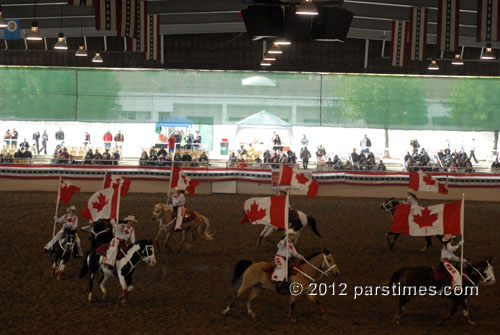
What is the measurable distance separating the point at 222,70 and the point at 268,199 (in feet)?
73.3

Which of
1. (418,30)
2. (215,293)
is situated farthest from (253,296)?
(418,30)

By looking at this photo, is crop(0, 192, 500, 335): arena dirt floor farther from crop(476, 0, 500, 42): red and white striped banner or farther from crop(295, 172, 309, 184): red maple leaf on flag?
crop(476, 0, 500, 42): red and white striped banner

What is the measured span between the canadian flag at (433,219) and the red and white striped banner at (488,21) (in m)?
8.85

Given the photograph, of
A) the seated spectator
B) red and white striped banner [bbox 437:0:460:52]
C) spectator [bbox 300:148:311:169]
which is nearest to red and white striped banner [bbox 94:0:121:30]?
red and white striped banner [bbox 437:0:460:52]

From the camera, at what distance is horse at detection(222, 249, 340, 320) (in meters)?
10.1

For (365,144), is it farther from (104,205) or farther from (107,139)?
(104,205)

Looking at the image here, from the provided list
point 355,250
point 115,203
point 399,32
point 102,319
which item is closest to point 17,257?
point 115,203

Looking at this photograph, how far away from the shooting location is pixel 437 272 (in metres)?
10.2

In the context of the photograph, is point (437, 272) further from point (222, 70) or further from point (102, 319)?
point (222, 70)

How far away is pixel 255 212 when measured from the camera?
35.7 ft

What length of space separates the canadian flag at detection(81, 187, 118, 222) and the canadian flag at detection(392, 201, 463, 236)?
520cm

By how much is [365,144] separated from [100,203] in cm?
2196

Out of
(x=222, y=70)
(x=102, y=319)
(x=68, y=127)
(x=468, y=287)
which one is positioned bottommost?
(x=102, y=319)

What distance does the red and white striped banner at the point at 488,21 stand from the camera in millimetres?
17641
